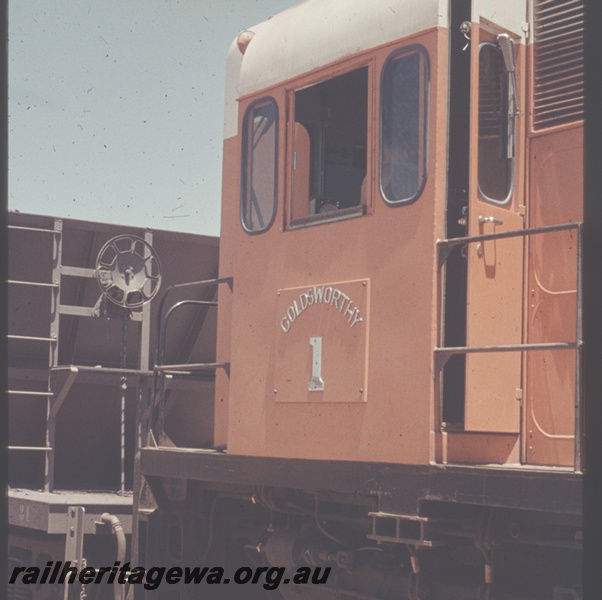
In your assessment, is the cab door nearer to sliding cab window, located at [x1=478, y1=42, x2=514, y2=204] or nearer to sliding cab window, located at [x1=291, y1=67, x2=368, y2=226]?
sliding cab window, located at [x1=478, y1=42, x2=514, y2=204]

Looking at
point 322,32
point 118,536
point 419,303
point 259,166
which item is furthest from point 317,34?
point 118,536

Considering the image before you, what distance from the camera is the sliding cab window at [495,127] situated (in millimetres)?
5512

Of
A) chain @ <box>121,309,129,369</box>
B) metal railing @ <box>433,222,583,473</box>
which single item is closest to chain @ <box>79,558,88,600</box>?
chain @ <box>121,309,129,369</box>

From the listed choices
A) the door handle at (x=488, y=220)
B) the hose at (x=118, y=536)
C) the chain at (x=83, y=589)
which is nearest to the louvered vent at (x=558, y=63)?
the door handle at (x=488, y=220)

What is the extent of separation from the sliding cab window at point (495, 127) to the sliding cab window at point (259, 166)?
56.0 inches

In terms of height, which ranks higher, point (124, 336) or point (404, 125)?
point (404, 125)

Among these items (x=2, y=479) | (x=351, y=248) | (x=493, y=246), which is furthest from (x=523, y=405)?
(x=2, y=479)

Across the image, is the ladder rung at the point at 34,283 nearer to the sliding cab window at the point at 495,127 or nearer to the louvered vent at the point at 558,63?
the sliding cab window at the point at 495,127

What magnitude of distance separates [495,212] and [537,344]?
1.03 m

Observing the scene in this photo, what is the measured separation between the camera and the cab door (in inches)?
210

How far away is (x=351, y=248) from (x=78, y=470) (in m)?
5.57

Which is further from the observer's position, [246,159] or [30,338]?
Answer: [30,338]

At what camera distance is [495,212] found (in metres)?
5.49

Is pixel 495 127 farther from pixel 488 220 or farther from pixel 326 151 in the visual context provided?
pixel 326 151
